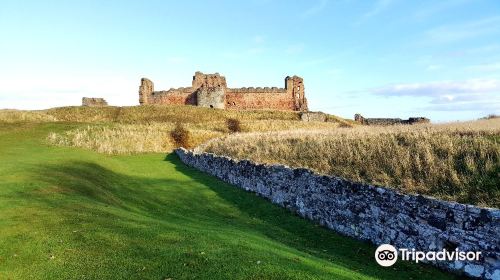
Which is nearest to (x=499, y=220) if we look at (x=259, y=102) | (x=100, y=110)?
(x=100, y=110)

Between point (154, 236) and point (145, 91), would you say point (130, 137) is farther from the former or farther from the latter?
point (145, 91)

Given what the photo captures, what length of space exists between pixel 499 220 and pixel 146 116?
60.7m

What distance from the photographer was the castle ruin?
263ft

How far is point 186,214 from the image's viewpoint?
1752 cm

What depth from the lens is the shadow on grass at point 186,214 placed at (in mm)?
11578

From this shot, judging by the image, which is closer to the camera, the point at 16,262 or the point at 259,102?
the point at 16,262

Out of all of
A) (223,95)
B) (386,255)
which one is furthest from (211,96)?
(386,255)

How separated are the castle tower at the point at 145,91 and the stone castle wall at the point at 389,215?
6540 centimetres

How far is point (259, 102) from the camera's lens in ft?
287

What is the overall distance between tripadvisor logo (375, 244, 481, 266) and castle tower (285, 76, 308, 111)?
75.9 meters

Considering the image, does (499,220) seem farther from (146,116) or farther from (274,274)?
(146,116)

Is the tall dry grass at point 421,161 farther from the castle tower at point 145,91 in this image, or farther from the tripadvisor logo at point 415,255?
the castle tower at point 145,91

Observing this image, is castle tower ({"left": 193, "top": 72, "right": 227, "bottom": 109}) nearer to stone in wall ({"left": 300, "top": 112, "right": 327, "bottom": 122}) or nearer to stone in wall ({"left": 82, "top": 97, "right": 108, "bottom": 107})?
stone in wall ({"left": 300, "top": 112, "right": 327, "bottom": 122})

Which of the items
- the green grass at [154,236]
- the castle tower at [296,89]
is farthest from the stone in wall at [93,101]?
the green grass at [154,236]
